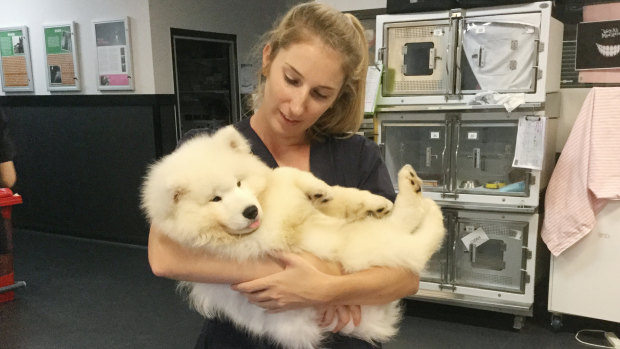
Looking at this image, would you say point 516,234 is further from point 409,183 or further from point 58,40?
point 58,40

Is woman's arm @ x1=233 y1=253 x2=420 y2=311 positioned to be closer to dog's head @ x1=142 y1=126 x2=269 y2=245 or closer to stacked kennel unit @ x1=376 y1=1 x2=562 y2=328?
dog's head @ x1=142 y1=126 x2=269 y2=245

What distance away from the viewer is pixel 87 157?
535cm

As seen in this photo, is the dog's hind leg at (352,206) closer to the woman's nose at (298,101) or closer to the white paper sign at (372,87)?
the woman's nose at (298,101)

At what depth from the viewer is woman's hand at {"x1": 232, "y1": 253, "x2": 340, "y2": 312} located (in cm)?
109

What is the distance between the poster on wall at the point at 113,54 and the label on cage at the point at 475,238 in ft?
11.6

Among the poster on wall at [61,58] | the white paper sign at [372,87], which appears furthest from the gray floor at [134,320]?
the poster on wall at [61,58]

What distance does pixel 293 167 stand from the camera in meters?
1.40

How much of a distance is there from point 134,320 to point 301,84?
2.91 meters

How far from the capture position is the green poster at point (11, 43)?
5469 millimetres

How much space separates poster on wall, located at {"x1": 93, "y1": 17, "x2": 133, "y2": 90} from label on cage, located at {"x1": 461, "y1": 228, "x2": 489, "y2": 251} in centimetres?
354

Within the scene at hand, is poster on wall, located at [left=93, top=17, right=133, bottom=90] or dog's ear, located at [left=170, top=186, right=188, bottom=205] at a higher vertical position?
poster on wall, located at [left=93, top=17, right=133, bottom=90]

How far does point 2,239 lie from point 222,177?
347 centimetres

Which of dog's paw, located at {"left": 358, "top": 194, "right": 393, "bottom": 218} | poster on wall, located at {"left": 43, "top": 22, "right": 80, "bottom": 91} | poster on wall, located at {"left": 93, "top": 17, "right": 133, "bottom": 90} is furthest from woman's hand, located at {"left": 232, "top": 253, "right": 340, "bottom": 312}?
poster on wall, located at {"left": 43, "top": 22, "right": 80, "bottom": 91}

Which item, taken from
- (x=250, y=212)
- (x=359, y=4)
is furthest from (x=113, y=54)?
(x=250, y=212)
